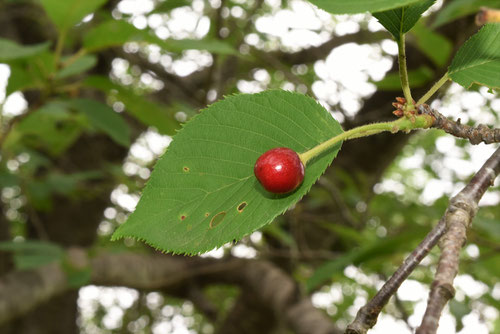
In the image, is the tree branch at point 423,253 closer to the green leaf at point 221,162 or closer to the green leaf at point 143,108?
the green leaf at point 221,162

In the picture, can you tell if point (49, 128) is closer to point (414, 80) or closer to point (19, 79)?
point (19, 79)

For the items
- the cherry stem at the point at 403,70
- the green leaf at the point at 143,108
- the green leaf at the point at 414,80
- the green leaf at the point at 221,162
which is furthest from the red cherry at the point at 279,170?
the green leaf at the point at 414,80

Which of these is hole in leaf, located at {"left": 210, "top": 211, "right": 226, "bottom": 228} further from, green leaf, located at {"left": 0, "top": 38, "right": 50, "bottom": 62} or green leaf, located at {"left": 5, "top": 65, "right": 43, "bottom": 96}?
green leaf, located at {"left": 5, "top": 65, "right": 43, "bottom": 96}

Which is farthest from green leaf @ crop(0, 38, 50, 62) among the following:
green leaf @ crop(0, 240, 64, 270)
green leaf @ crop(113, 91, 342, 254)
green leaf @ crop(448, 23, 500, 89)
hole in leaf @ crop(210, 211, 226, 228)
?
green leaf @ crop(448, 23, 500, 89)

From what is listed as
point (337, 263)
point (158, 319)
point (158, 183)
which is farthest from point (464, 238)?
point (158, 319)

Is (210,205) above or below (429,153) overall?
above

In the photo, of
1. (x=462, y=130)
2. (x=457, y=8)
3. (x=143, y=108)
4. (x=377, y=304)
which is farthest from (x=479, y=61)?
(x=143, y=108)

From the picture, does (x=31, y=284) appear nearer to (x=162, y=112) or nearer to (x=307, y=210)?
(x=162, y=112)
